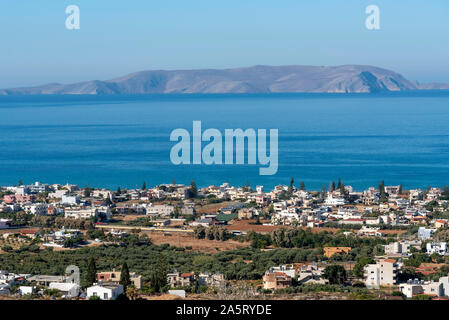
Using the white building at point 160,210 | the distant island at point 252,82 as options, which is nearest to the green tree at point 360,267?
the white building at point 160,210

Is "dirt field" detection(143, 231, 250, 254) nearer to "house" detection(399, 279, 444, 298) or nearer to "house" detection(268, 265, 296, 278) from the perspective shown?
"house" detection(268, 265, 296, 278)

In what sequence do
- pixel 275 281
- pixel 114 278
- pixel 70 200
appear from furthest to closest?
pixel 70 200
pixel 114 278
pixel 275 281

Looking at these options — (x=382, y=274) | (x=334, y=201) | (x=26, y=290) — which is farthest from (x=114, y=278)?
(x=334, y=201)

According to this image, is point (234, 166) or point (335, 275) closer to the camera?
point (335, 275)

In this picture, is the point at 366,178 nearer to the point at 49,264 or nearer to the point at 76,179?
the point at 76,179

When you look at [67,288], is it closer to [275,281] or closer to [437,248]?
[275,281]

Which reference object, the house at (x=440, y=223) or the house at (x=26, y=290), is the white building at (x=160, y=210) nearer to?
the house at (x=440, y=223)

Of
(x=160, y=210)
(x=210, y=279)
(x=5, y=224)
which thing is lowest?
(x=210, y=279)
